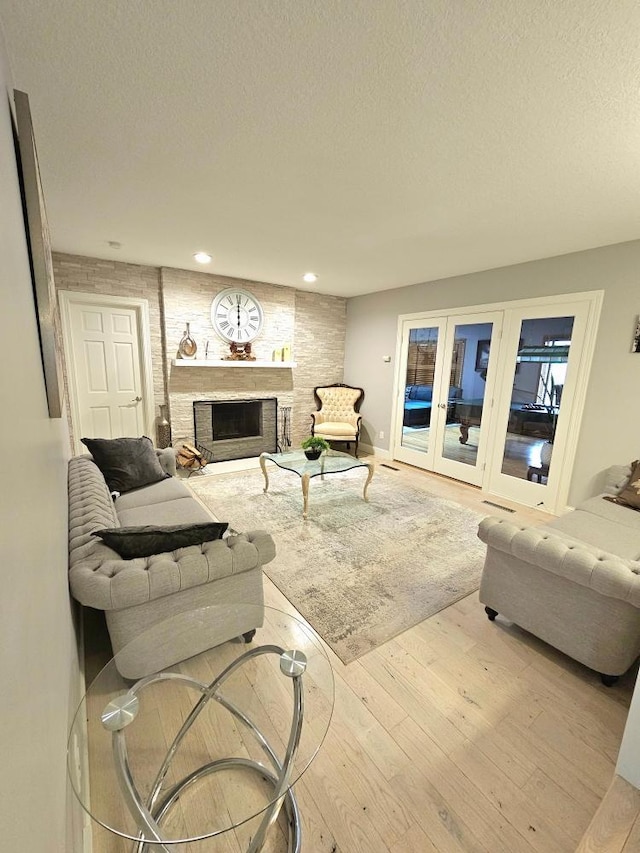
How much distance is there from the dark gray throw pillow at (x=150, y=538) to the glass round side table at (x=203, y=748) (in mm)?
410

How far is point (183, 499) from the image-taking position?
8.57 feet

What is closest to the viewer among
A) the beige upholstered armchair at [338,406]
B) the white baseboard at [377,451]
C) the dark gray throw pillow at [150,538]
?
the dark gray throw pillow at [150,538]

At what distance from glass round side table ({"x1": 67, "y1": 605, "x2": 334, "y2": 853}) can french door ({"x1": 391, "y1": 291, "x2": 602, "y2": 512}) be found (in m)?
3.33

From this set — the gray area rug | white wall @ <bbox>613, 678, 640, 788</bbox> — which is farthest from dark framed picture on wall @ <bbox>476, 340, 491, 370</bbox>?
white wall @ <bbox>613, 678, 640, 788</bbox>

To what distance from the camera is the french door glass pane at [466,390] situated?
4123 mm

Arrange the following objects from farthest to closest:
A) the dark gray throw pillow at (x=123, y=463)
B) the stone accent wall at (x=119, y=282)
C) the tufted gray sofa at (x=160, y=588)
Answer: the stone accent wall at (x=119, y=282) < the dark gray throw pillow at (x=123, y=463) < the tufted gray sofa at (x=160, y=588)

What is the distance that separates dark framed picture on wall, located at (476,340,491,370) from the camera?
13.3ft

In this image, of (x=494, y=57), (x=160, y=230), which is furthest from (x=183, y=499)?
(x=494, y=57)

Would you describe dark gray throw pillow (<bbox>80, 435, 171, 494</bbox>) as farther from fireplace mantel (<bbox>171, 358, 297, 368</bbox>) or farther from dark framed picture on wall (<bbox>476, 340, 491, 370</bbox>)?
dark framed picture on wall (<bbox>476, 340, 491, 370</bbox>)

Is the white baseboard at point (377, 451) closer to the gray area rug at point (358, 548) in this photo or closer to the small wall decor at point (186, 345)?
the gray area rug at point (358, 548)

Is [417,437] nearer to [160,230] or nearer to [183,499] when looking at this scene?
[183,499]

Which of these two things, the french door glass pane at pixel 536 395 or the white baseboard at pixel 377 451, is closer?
the french door glass pane at pixel 536 395

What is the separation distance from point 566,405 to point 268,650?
11.5 ft

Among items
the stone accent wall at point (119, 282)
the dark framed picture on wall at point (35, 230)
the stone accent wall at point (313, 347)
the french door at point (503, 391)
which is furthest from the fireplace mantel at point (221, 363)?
the dark framed picture on wall at point (35, 230)
